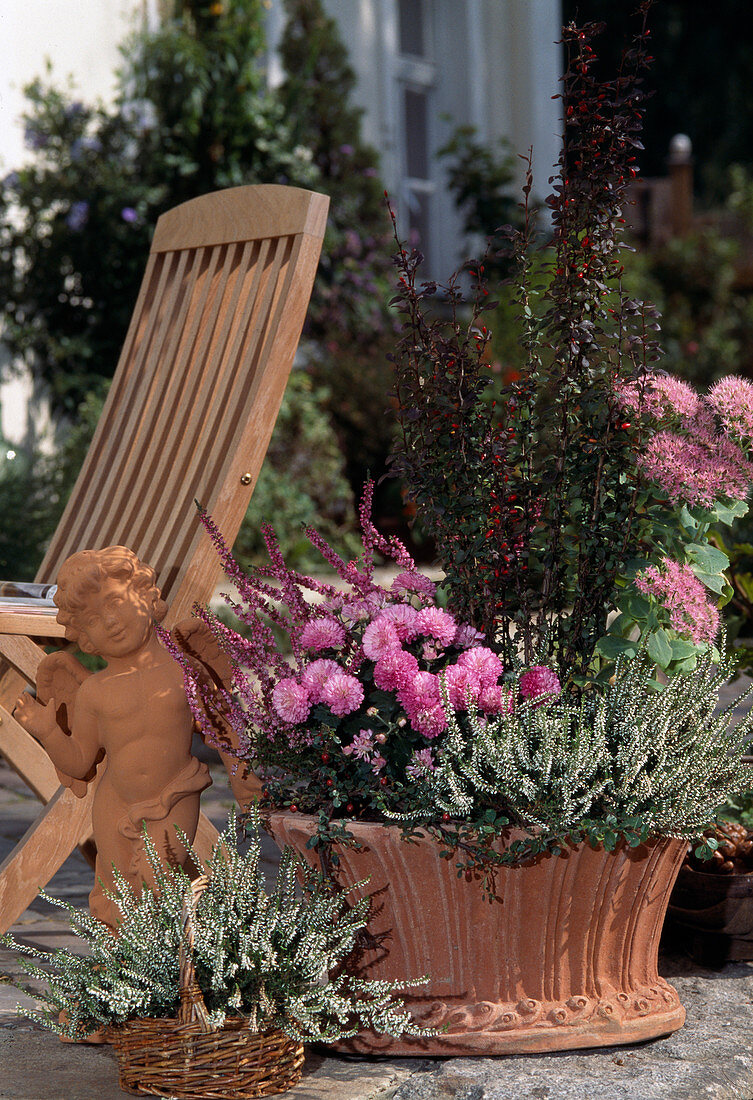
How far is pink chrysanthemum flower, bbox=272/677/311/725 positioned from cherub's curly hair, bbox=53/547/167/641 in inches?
Answer: 11.1

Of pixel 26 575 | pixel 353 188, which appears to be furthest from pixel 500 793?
pixel 353 188

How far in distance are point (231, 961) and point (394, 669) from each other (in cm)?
43

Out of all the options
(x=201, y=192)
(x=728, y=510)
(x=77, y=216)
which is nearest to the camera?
(x=728, y=510)

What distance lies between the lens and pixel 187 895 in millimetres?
1687

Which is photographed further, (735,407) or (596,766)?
(735,407)

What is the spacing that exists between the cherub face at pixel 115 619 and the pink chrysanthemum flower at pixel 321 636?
0.78 feet

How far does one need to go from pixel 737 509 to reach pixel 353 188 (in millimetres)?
5533

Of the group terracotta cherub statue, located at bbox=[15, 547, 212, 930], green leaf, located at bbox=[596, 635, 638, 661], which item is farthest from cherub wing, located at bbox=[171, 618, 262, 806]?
green leaf, located at bbox=[596, 635, 638, 661]

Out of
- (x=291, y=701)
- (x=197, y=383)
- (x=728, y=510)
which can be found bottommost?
(x=291, y=701)

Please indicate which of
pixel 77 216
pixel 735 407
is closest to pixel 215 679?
pixel 735 407

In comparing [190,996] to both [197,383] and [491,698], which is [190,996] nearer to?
[491,698]

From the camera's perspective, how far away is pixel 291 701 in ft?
6.02

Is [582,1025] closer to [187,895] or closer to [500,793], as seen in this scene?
[500,793]

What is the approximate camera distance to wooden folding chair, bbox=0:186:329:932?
2.22m
